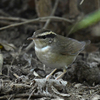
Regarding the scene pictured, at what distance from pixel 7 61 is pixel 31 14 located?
3.31 meters

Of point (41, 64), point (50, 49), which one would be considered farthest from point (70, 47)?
point (41, 64)

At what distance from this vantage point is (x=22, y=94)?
12.7ft

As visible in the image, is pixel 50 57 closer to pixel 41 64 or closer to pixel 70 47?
pixel 70 47

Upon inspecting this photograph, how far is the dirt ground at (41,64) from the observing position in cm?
401

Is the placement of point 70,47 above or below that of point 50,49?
above

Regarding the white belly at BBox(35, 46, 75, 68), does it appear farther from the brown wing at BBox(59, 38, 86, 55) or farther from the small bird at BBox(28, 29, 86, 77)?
the brown wing at BBox(59, 38, 86, 55)

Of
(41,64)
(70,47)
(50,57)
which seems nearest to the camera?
(50,57)

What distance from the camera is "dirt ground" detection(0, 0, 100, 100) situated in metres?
4.01

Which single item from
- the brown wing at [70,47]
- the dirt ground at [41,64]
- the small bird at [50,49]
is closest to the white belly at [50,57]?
the small bird at [50,49]

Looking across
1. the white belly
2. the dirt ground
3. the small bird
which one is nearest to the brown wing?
the small bird

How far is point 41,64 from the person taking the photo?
5.96 m

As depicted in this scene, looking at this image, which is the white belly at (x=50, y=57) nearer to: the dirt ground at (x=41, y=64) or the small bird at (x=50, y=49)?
the small bird at (x=50, y=49)

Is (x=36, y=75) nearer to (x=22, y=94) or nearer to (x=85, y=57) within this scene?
(x=22, y=94)

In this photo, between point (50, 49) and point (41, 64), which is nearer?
point (50, 49)
